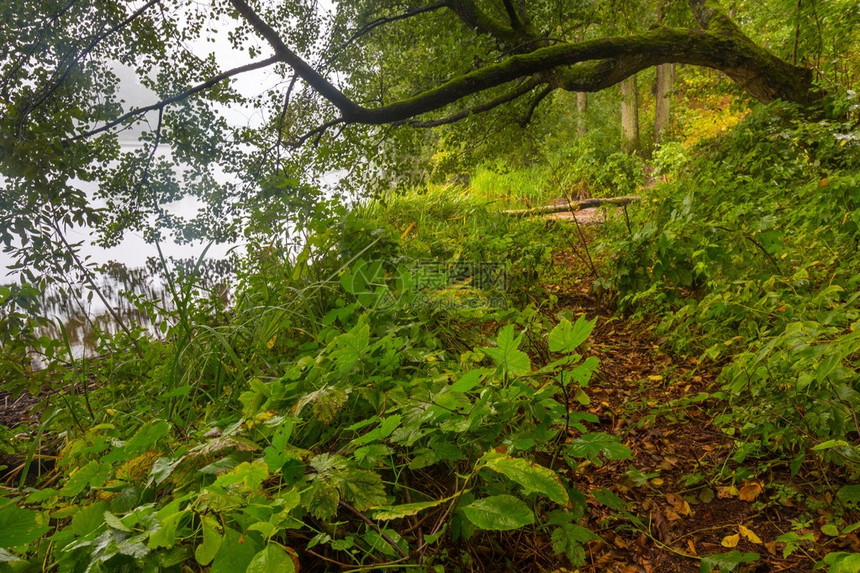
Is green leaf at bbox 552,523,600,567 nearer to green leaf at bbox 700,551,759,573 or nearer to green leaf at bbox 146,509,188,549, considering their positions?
green leaf at bbox 700,551,759,573

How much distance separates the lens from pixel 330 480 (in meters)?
1.02

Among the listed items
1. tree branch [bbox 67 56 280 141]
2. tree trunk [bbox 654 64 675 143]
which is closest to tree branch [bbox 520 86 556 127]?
tree branch [bbox 67 56 280 141]

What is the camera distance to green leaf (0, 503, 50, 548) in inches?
29.8

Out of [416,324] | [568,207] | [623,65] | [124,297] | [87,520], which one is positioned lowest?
[87,520]

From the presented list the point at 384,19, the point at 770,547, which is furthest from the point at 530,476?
the point at 384,19

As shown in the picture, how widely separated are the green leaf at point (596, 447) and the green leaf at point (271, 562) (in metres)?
0.76

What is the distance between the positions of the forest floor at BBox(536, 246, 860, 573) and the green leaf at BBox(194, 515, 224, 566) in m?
1.09

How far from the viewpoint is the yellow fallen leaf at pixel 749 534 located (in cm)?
144

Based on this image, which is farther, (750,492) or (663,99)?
(663,99)

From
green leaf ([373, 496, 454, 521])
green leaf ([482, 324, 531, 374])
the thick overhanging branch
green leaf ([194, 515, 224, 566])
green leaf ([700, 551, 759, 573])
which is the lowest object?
green leaf ([700, 551, 759, 573])

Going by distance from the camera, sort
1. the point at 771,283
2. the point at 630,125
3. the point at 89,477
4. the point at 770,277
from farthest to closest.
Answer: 1. the point at 630,125
2. the point at 770,277
3. the point at 771,283
4. the point at 89,477

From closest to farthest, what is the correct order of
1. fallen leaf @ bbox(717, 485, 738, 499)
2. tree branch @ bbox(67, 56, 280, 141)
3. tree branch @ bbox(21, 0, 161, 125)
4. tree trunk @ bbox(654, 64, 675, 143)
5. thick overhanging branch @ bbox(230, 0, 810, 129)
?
fallen leaf @ bbox(717, 485, 738, 499), tree branch @ bbox(21, 0, 161, 125), tree branch @ bbox(67, 56, 280, 141), thick overhanging branch @ bbox(230, 0, 810, 129), tree trunk @ bbox(654, 64, 675, 143)

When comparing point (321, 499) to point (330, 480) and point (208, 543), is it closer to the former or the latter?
point (330, 480)

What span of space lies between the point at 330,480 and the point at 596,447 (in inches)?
27.0
